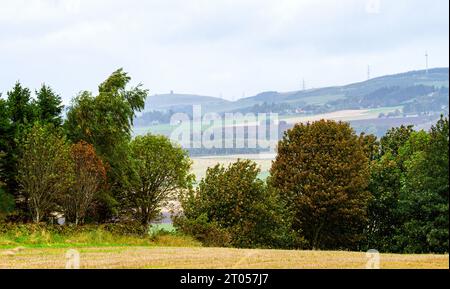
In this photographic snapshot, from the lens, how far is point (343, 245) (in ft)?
246

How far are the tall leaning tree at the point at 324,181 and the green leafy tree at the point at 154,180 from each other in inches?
371

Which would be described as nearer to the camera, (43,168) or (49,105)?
(43,168)

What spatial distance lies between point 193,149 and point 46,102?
11778 cm

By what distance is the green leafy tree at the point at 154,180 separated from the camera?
7250 cm

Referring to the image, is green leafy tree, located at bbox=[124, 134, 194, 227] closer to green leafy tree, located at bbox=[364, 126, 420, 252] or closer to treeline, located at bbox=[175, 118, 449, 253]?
treeline, located at bbox=[175, 118, 449, 253]

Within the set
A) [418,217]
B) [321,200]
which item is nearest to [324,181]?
[321,200]

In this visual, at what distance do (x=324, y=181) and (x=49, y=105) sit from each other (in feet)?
86.5

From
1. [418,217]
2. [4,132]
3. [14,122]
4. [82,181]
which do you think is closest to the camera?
[82,181]

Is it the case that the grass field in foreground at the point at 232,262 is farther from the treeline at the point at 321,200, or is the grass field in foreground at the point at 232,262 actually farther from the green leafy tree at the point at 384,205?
the green leafy tree at the point at 384,205

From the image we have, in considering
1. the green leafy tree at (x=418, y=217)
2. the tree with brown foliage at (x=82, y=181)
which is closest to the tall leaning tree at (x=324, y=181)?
the green leafy tree at (x=418, y=217)

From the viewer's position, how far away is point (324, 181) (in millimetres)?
72375

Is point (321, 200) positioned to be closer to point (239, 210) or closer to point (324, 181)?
point (324, 181)

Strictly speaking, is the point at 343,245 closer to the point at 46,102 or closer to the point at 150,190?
the point at 150,190
